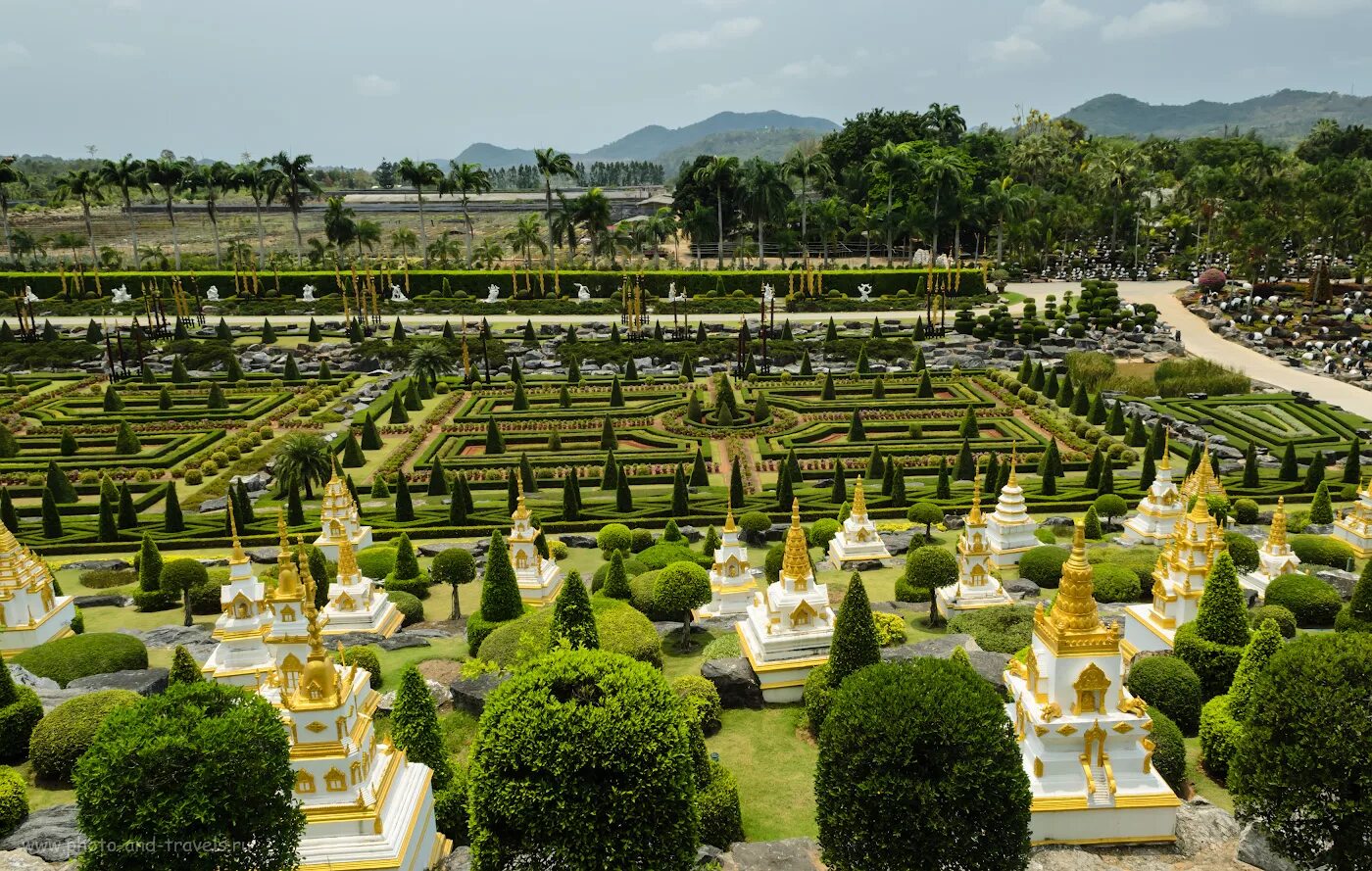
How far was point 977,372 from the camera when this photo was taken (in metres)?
66.5

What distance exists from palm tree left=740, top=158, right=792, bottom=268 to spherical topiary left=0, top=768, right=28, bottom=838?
90.9 meters

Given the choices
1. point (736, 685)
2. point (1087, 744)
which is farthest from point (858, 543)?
point (1087, 744)

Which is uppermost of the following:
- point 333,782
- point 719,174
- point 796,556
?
point 719,174

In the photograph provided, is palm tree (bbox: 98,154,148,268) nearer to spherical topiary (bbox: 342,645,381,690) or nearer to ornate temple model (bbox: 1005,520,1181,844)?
spherical topiary (bbox: 342,645,381,690)

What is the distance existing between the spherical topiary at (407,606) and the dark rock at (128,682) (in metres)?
7.76

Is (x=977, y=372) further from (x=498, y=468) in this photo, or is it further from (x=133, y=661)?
(x=133, y=661)

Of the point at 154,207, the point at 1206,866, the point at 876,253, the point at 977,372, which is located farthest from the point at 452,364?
the point at 154,207

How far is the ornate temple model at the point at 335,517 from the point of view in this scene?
3597 centimetres

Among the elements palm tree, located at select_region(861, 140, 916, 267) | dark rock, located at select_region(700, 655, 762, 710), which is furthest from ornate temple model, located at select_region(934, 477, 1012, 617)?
palm tree, located at select_region(861, 140, 916, 267)

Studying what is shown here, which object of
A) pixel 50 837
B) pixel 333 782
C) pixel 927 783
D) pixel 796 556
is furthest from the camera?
pixel 796 556

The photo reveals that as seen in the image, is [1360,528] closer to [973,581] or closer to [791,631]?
[973,581]

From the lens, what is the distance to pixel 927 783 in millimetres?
16062

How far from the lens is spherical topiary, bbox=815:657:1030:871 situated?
52.8 ft

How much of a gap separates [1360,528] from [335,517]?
3567 cm
